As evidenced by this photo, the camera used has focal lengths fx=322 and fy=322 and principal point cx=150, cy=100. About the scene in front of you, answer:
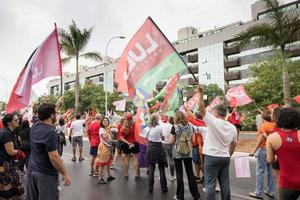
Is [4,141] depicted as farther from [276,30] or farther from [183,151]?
[276,30]

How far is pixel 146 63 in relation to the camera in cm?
663

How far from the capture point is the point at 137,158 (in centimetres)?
875

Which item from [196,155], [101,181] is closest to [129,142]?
[101,181]

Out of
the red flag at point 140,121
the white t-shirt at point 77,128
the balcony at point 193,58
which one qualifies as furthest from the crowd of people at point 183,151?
the balcony at point 193,58

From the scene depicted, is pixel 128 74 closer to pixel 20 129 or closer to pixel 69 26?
pixel 20 129

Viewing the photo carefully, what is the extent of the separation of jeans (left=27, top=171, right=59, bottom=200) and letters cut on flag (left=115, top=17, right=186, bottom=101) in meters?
3.11

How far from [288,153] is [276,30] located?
13.2 meters

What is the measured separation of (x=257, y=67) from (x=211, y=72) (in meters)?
30.7

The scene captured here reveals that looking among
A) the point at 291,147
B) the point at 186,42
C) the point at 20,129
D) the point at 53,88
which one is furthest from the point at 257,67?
the point at 53,88

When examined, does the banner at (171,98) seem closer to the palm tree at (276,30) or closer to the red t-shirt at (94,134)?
the red t-shirt at (94,134)

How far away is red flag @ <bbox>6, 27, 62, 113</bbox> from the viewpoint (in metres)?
5.91

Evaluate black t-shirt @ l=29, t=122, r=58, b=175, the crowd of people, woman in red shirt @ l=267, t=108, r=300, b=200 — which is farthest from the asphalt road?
woman in red shirt @ l=267, t=108, r=300, b=200

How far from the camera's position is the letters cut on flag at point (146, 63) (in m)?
6.41

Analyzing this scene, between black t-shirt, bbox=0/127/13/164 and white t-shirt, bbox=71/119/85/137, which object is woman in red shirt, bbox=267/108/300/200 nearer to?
black t-shirt, bbox=0/127/13/164
